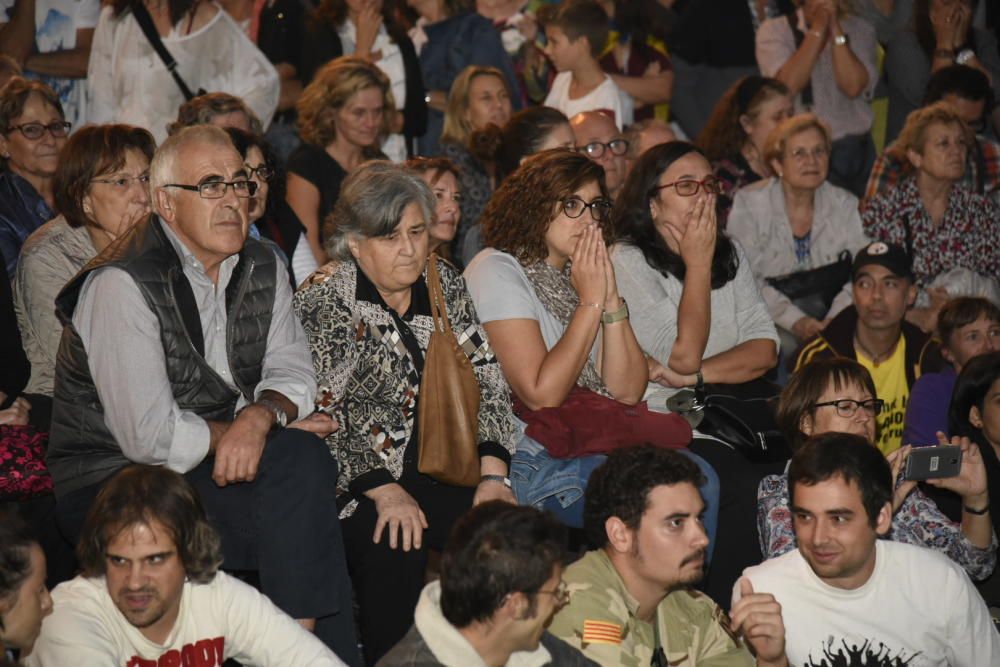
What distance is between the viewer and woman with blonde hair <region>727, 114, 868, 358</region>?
265 inches

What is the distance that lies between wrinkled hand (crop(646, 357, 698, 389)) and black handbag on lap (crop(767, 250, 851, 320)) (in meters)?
1.74

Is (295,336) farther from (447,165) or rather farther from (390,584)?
(447,165)

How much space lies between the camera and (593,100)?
746cm

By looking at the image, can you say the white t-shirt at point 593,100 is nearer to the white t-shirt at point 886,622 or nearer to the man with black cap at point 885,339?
the man with black cap at point 885,339

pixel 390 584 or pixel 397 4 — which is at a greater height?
pixel 397 4

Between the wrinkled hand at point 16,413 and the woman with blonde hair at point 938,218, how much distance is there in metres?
4.49

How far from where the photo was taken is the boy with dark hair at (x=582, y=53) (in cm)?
743

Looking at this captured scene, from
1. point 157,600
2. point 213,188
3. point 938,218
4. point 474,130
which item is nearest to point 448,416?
point 213,188

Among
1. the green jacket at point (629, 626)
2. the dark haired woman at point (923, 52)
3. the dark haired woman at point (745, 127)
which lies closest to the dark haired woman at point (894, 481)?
the green jacket at point (629, 626)

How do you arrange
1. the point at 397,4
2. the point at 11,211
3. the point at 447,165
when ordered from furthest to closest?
the point at 397,4, the point at 447,165, the point at 11,211

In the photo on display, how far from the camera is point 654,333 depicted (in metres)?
5.29

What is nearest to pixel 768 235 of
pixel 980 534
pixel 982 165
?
pixel 982 165

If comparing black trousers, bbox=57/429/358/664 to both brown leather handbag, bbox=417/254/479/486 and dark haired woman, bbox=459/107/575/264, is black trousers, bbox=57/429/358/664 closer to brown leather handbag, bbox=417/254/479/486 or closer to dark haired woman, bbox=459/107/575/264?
brown leather handbag, bbox=417/254/479/486

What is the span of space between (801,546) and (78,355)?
224 centimetres
